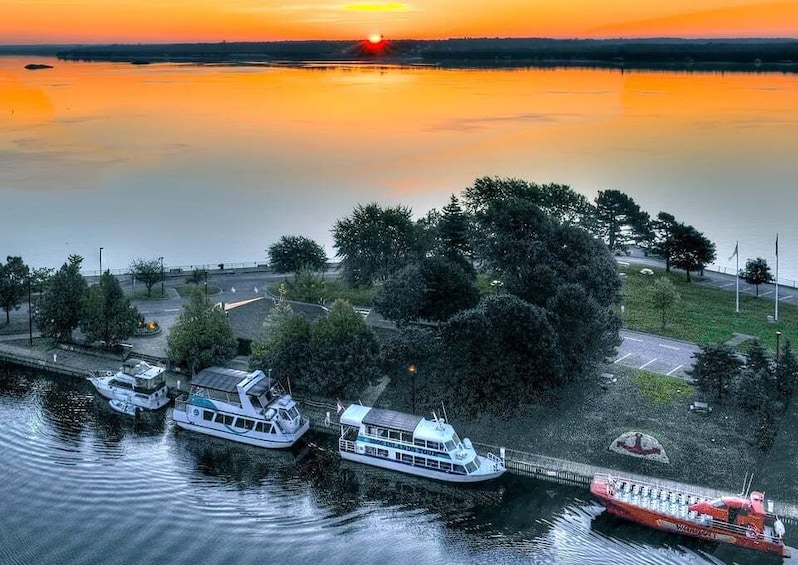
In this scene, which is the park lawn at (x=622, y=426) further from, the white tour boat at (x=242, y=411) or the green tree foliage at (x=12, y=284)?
the green tree foliage at (x=12, y=284)

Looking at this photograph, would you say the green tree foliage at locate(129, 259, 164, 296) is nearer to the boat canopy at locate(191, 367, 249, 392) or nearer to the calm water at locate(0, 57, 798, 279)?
the calm water at locate(0, 57, 798, 279)

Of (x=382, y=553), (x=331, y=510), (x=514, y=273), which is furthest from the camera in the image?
(x=514, y=273)

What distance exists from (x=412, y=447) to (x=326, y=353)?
7781 mm

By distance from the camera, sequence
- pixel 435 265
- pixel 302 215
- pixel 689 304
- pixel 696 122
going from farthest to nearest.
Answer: pixel 696 122
pixel 302 215
pixel 689 304
pixel 435 265

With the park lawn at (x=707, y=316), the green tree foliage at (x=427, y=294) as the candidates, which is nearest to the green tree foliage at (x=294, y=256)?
the green tree foliage at (x=427, y=294)

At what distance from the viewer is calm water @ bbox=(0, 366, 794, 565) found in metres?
31.7

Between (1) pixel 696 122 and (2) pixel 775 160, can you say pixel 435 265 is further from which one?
(1) pixel 696 122

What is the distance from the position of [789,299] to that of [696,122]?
111888 millimetres

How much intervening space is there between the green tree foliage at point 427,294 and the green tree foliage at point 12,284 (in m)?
26.2

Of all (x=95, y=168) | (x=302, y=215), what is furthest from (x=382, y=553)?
(x=95, y=168)

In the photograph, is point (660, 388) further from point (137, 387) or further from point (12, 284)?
point (12, 284)

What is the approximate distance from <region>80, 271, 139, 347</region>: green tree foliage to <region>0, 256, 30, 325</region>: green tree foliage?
8.58 metres

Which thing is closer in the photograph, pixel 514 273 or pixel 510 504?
pixel 510 504

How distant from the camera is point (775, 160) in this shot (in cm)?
12631
